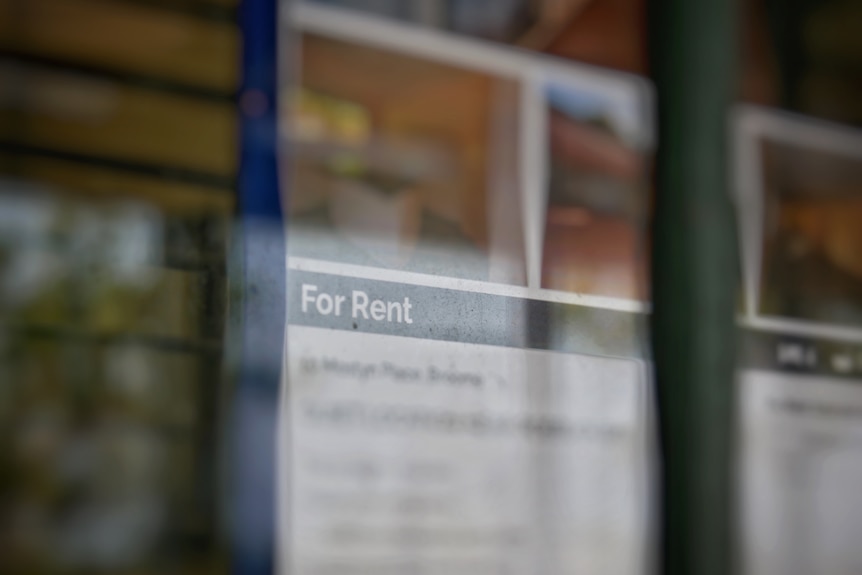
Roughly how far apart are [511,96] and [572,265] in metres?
1.17

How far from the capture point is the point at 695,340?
2020 mm

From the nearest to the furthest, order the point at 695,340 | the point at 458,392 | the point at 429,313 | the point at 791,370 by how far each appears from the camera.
Result: the point at 429,313
the point at 458,392
the point at 791,370
the point at 695,340

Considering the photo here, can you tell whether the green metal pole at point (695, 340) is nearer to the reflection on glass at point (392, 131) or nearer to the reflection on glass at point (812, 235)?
the reflection on glass at point (812, 235)

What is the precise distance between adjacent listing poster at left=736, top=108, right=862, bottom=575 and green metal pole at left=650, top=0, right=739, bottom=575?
7cm

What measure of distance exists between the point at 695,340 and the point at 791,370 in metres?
0.23

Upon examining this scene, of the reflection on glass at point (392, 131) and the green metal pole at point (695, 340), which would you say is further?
the green metal pole at point (695, 340)

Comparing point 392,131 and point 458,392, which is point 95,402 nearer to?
point 392,131

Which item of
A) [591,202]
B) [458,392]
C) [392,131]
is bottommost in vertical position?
[458,392]

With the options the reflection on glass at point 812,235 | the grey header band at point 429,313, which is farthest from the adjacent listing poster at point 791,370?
the grey header band at point 429,313

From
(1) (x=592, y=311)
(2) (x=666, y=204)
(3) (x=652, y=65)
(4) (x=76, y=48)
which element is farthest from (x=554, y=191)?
(4) (x=76, y=48)

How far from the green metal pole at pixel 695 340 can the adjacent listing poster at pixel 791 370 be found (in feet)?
0.21

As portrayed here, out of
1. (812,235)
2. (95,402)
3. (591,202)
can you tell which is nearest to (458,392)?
(591,202)

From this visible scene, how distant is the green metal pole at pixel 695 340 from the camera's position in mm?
2008

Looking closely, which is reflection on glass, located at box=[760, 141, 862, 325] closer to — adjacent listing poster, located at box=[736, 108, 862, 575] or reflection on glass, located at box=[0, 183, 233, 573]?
adjacent listing poster, located at box=[736, 108, 862, 575]
